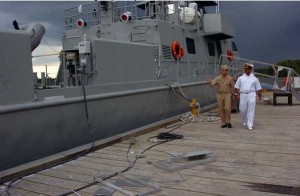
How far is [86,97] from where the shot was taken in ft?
19.5

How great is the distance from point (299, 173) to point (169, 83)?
501 cm

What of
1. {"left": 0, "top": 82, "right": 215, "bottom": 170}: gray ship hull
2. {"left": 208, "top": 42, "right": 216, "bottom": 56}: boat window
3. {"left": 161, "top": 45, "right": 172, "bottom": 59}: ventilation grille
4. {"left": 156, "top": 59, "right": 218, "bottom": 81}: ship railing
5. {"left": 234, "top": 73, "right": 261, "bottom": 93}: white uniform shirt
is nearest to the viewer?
{"left": 0, "top": 82, "right": 215, "bottom": 170}: gray ship hull

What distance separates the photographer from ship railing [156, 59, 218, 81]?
9.40m

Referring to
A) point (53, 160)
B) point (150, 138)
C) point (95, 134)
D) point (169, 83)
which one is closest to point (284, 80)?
point (169, 83)

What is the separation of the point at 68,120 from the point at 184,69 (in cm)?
589

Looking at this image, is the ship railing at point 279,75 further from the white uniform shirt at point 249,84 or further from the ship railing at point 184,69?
the white uniform shirt at point 249,84

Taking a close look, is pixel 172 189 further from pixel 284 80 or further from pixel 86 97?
pixel 284 80

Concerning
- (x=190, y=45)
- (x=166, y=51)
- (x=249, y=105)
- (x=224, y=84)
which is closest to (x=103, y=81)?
(x=224, y=84)

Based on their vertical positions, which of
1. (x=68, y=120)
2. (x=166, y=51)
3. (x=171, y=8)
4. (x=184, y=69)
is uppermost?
(x=171, y=8)

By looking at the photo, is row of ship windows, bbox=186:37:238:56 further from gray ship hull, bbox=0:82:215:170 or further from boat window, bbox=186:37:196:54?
gray ship hull, bbox=0:82:215:170

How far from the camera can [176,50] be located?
34.4 ft

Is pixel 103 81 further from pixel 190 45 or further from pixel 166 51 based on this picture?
pixel 190 45

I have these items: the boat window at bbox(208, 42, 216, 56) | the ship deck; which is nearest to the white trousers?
the ship deck

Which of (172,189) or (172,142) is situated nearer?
(172,189)
